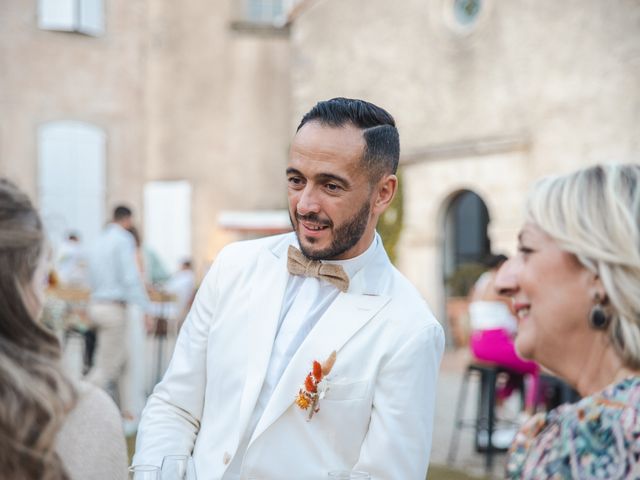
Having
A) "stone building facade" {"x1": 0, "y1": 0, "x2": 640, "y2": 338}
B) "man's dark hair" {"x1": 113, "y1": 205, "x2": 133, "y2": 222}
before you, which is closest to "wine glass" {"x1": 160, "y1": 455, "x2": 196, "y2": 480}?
"man's dark hair" {"x1": 113, "y1": 205, "x2": 133, "y2": 222}

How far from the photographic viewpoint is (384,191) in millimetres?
2645

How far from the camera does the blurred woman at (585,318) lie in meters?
1.69

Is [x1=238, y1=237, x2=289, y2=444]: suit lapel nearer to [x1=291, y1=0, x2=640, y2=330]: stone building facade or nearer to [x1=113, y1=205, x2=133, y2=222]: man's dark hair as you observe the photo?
[x1=113, y1=205, x2=133, y2=222]: man's dark hair

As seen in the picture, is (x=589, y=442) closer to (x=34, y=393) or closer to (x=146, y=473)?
(x=146, y=473)

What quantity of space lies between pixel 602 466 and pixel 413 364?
83 centimetres

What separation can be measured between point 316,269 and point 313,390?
391 millimetres

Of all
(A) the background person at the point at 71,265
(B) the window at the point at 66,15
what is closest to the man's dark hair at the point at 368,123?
(A) the background person at the point at 71,265

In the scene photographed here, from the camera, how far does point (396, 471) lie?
2348 mm

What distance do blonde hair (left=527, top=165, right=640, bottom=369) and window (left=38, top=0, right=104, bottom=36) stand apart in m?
14.7

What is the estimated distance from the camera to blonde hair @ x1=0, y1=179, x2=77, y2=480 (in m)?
1.50

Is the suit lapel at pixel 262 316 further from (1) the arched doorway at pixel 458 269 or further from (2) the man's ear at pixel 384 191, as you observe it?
(1) the arched doorway at pixel 458 269

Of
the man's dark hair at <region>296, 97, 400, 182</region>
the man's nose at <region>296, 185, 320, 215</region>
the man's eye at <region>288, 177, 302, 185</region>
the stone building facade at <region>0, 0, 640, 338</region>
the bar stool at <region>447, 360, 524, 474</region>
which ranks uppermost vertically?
the stone building facade at <region>0, 0, 640, 338</region>

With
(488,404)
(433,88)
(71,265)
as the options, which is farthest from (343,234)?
(433,88)

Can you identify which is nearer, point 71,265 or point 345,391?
point 345,391
